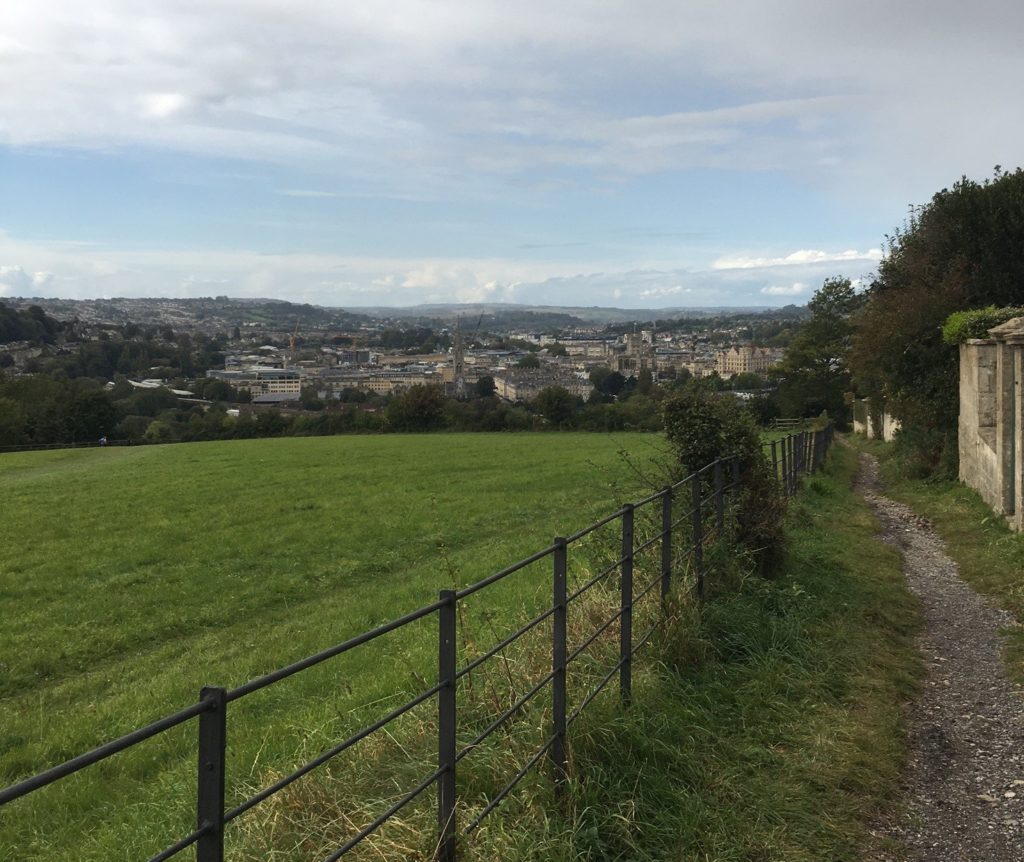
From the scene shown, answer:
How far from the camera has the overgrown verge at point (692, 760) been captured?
403 centimetres

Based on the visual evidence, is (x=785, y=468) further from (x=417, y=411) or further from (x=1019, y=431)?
(x=417, y=411)

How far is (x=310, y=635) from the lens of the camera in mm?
10797

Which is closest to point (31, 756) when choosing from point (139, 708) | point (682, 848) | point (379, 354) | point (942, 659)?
point (139, 708)

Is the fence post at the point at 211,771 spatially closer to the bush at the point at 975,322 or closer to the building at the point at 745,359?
the bush at the point at 975,322

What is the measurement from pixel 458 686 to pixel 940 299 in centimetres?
2039

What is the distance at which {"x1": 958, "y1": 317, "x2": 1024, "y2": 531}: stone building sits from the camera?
1281cm

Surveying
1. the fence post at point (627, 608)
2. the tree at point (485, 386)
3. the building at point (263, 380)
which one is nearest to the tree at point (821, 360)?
the tree at point (485, 386)

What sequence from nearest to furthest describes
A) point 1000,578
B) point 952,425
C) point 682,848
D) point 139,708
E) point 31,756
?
point 682,848
point 31,756
point 139,708
point 1000,578
point 952,425

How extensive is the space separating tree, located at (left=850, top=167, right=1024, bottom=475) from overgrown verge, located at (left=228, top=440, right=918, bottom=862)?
15.2 meters

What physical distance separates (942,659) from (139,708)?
7.13m

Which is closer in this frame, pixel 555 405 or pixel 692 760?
pixel 692 760

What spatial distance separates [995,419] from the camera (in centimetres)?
1527

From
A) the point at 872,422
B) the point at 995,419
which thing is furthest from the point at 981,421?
the point at 872,422

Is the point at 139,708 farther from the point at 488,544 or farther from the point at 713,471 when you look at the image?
the point at 488,544
